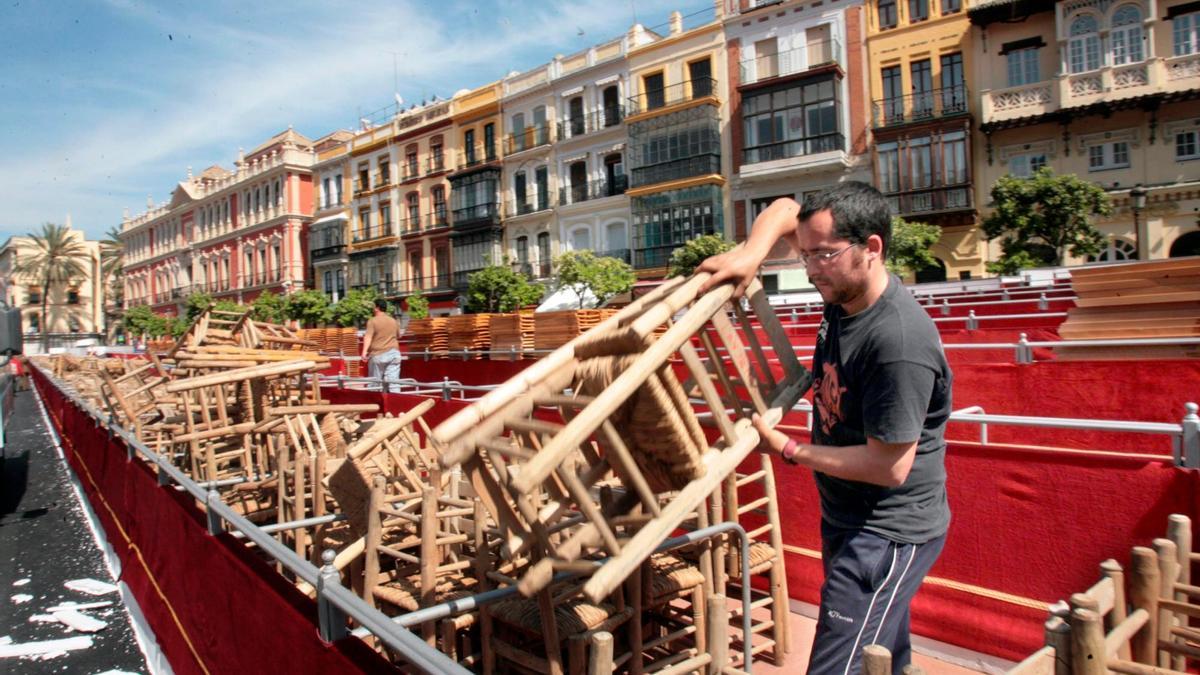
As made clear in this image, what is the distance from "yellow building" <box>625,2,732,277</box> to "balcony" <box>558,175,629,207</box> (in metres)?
1.29

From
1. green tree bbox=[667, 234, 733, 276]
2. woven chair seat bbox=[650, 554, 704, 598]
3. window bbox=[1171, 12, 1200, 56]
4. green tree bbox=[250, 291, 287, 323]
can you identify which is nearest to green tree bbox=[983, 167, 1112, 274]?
window bbox=[1171, 12, 1200, 56]

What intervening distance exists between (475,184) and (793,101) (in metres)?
19.0

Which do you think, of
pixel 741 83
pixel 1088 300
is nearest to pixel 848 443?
pixel 1088 300

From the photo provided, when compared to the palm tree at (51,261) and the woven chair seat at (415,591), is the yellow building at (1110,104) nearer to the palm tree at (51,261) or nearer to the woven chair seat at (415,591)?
the woven chair seat at (415,591)

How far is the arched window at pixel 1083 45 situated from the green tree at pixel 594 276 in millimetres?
16141

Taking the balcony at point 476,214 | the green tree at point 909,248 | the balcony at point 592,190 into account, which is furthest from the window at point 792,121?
the balcony at point 476,214

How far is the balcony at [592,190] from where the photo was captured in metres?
33.9

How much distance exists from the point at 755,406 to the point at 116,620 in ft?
16.8

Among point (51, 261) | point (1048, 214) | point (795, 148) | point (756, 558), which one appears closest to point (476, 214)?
point (795, 148)

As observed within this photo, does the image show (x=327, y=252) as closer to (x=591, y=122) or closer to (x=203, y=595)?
(x=591, y=122)

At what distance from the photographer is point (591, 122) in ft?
115

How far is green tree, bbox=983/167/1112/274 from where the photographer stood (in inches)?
786

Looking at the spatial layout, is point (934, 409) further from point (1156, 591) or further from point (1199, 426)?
point (1199, 426)

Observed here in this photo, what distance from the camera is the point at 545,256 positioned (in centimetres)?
3709
